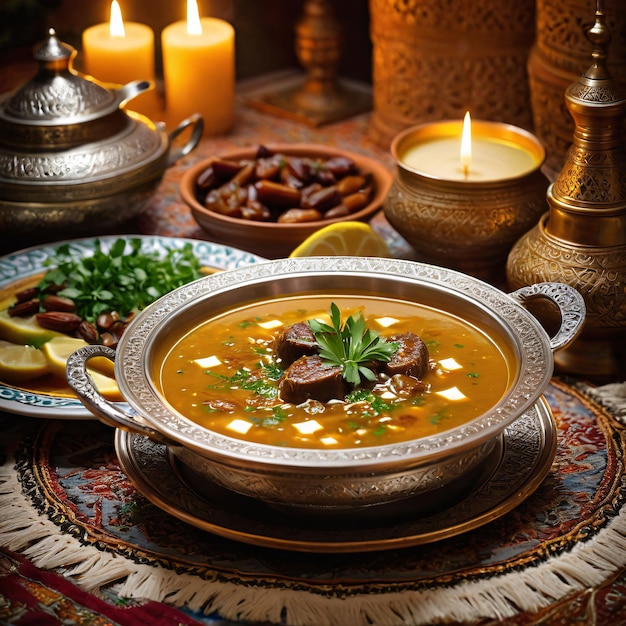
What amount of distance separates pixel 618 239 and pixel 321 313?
1.84 ft

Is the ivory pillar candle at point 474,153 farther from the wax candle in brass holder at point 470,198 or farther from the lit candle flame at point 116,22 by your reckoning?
the lit candle flame at point 116,22

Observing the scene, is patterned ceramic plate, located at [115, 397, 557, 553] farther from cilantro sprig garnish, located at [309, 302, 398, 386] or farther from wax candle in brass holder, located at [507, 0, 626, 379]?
wax candle in brass holder, located at [507, 0, 626, 379]

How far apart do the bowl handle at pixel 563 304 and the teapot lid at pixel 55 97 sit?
114 centimetres

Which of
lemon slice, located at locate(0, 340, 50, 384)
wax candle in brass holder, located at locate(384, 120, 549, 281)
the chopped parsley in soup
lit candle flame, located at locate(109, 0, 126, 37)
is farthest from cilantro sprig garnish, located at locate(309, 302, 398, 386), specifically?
lit candle flame, located at locate(109, 0, 126, 37)

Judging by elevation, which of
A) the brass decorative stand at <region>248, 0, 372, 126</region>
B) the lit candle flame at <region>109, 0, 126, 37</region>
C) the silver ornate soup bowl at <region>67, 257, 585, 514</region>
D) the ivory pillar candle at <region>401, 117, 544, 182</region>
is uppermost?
the lit candle flame at <region>109, 0, 126, 37</region>

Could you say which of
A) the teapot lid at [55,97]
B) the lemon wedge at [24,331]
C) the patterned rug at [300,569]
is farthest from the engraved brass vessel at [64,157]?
the patterned rug at [300,569]

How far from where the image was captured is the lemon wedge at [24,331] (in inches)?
69.6

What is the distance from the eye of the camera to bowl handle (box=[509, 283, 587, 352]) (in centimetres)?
142

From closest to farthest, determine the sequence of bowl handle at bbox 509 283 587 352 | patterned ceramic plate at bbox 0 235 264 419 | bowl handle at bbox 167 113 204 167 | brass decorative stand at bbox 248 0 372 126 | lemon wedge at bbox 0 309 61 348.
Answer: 1. bowl handle at bbox 509 283 587 352
2. lemon wedge at bbox 0 309 61 348
3. patterned ceramic plate at bbox 0 235 264 419
4. bowl handle at bbox 167 113 204 167
5. brass decorative stand at bbox 248 0 372 126

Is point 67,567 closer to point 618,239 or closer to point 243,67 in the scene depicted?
point 618,239

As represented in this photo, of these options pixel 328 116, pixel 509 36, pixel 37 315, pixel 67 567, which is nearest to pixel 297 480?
pixel 67 567

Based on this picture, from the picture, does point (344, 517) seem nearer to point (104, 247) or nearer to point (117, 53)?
point (104, 247)

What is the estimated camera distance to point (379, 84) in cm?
279

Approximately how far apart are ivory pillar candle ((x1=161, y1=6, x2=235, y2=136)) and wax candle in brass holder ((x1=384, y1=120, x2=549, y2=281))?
0.86m
